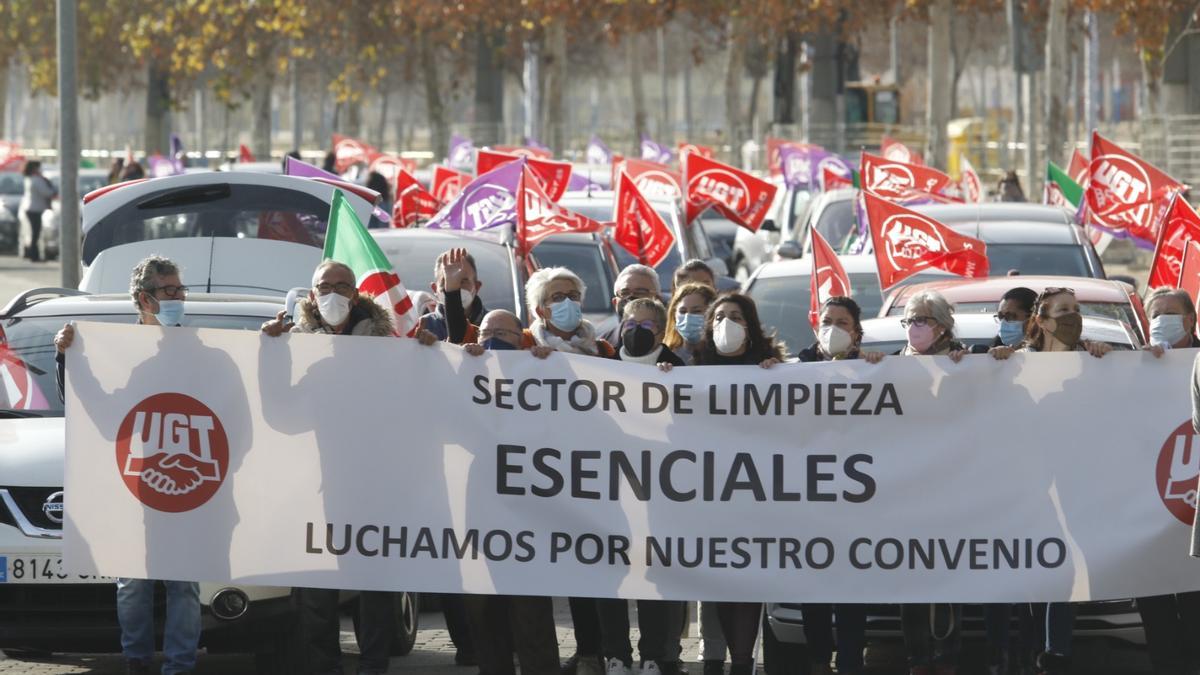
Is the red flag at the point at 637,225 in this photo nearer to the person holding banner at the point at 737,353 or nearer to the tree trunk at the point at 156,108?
the person holding banner at the point at 737,353

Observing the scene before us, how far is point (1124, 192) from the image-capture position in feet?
51.1

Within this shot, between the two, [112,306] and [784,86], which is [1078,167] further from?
[784,86]

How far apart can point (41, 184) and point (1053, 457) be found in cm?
3055

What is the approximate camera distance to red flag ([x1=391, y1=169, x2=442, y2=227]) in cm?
1916

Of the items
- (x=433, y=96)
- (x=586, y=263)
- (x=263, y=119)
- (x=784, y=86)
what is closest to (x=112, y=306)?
(x=586, y=263)

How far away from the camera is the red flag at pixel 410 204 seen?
62.8 feet

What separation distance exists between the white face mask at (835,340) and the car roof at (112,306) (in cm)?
253

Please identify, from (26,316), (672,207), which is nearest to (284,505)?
(26,316)

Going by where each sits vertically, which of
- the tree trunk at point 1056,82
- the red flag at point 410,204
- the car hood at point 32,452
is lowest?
the car hood at point 32,452

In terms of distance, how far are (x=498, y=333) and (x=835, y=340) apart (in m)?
1.24

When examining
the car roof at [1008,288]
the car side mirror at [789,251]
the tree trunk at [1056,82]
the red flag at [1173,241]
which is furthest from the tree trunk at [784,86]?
the car roof at [1008,288]

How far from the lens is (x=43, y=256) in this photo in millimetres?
38562

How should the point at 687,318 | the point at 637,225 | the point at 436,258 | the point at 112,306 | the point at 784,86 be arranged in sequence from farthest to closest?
the point at 784,86 < the point at 637,225 < the point at 436,258 < the point at 112,306 < the point at 687,318

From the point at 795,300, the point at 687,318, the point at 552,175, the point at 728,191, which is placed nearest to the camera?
the point at 687,318
